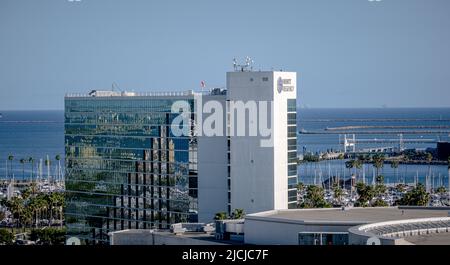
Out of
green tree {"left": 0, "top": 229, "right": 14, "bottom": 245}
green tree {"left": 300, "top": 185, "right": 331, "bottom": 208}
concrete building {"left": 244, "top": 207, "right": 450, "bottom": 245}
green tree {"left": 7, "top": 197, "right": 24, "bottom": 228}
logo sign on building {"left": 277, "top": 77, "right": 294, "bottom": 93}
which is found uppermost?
logo sign on building {"left": 277, "top": 77, "right": 294, "bottom": 93}

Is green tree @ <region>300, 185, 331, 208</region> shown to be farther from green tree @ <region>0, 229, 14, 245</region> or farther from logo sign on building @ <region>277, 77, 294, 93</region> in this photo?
green tree @ <region>0, 229, 14, 245</region>

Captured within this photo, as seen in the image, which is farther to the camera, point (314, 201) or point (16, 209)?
point (16, 209)

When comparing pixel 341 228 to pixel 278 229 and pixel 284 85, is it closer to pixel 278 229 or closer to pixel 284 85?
pixel 278 229

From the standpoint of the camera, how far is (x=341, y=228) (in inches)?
1598

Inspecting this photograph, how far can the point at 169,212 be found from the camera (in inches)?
2440

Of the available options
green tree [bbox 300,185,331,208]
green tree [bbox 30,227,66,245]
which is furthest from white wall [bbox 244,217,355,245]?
green tree [bbox 30,227,66,245]

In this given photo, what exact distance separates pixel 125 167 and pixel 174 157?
5078 millimetres

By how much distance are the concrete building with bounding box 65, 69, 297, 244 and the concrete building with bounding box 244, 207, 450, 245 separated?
35.5 feet

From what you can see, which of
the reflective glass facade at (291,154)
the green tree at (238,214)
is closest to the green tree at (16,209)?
the reflective glass facade at (291,154)

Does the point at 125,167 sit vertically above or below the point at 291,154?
below

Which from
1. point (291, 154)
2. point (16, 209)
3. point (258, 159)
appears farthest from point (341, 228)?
point (16, 209)

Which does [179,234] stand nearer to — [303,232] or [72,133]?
[303,232]

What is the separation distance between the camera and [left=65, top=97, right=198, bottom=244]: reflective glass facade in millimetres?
61500

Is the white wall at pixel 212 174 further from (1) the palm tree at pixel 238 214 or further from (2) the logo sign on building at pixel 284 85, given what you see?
(2) the logo sign on building at pixel 284 85
